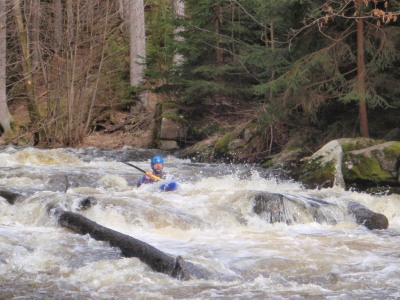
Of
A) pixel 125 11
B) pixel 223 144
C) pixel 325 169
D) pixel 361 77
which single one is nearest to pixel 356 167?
pixel 325 169

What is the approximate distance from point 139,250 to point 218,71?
11.7m

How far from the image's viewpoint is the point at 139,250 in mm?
6383

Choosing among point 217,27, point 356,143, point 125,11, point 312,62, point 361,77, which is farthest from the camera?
point 125,11

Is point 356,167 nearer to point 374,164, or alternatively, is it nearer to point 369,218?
point 374,164

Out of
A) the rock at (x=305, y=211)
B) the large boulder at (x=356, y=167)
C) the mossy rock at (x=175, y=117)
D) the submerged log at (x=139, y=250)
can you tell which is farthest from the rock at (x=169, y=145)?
the submerged log at (x=139, y=250)

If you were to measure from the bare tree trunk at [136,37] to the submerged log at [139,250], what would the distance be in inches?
616

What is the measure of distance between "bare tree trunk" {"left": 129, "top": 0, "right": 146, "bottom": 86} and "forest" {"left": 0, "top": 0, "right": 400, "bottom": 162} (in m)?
0.04

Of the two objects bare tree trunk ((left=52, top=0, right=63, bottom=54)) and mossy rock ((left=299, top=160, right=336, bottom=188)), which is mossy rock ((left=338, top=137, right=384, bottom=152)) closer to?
mossy rock ((left=299, top=160, right=336, bottom=188))

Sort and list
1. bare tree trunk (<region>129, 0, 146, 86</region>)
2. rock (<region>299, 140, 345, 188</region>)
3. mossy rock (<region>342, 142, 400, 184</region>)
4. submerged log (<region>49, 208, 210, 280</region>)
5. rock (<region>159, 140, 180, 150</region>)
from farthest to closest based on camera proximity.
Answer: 1. bare tree trunk (<region>129, 0, 146, 86</region>)
2. rock (<region>159, 140, 180, 150</region>)
3. rock (<region>299, 140, 345, 188</region>)
4. mossy rock (<region>342, 142, 400, 184</region>)
5. submerged log (<region>49, 208, 210, 280</region>)

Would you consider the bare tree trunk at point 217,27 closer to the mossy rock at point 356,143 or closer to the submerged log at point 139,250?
the mossy rock at point 356,143

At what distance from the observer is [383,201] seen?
10.2 m

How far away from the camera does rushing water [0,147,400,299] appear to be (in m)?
5.58

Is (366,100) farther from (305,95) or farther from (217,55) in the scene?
(217,55)

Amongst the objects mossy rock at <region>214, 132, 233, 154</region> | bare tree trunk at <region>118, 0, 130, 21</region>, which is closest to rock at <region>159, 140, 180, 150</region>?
mossy rock at <region>214, 132, 233, 154</region>
